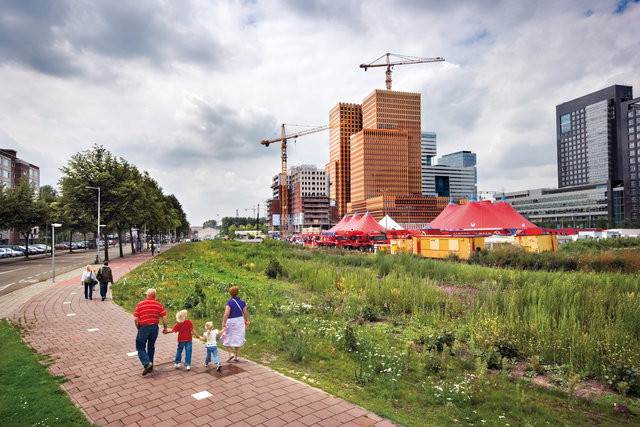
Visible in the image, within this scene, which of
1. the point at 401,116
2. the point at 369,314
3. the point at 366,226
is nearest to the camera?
the point at 369,314

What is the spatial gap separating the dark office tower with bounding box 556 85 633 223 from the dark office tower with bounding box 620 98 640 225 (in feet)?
64.2

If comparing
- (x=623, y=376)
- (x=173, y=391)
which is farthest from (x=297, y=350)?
(x=623, y=376)

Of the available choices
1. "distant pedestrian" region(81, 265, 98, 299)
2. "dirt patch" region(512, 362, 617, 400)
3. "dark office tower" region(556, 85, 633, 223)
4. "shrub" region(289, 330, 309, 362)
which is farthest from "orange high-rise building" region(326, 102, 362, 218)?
"dirt patch" region(512, 362, 617, 400)

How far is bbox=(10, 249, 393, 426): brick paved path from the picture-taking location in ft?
16.5

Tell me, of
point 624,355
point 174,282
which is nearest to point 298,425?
point 624,355

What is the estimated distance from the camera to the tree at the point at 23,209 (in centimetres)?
3875

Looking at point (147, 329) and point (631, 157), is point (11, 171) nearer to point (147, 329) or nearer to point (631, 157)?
point (147, 329)

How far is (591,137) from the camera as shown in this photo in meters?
157

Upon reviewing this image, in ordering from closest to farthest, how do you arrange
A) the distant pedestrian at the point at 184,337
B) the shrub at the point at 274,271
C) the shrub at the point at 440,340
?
the distant pedestrian at the point at 184,337, the shrub at the point at 440,340, the shrub at the point at 274,271

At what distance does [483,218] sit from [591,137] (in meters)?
167

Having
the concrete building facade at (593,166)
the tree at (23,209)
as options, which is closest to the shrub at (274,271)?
the tree at (23,209)

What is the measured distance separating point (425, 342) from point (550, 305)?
11.4 ft

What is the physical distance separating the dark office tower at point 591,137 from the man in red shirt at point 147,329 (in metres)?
171

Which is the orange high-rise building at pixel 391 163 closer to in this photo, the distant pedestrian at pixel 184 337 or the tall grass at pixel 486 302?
the tall grass at pixel 486 302
